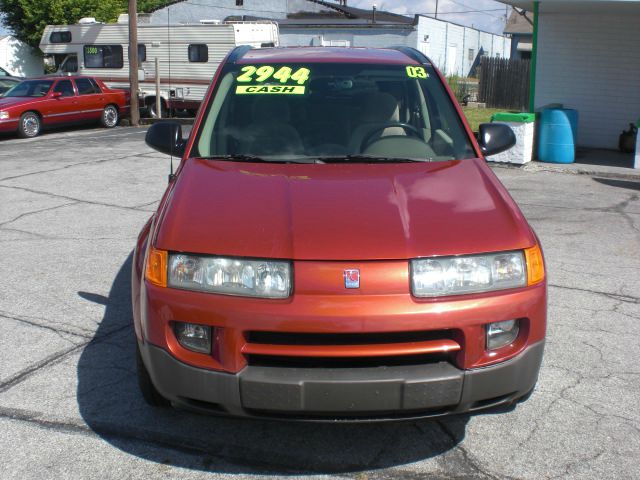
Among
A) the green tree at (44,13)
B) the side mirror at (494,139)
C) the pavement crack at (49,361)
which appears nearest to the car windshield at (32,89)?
the pavement crack at (49,361)

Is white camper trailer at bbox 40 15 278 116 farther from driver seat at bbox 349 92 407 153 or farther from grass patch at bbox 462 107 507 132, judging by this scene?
driver seat at bbox 349 92 407 153

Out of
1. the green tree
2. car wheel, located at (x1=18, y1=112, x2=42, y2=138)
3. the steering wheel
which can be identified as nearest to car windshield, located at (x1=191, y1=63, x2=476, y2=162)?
the steering wheel

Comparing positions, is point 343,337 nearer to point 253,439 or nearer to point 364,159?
point 253,439

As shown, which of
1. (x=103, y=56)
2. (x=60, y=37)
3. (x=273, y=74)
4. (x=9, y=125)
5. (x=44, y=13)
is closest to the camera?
(x=273, y=74)

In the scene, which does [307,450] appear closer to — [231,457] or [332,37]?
[231,457]

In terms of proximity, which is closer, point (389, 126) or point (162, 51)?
point (389, 126)

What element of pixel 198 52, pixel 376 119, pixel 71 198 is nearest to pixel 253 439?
pixel 376 119

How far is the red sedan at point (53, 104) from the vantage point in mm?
18297

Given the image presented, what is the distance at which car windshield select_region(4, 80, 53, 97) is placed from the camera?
63.0ft

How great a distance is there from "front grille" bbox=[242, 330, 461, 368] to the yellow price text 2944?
83.7 inches

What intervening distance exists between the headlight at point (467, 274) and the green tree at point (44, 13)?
124 ft

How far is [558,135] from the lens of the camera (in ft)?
44.1

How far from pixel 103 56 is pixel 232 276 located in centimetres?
2330

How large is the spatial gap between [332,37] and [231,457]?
3821cm
